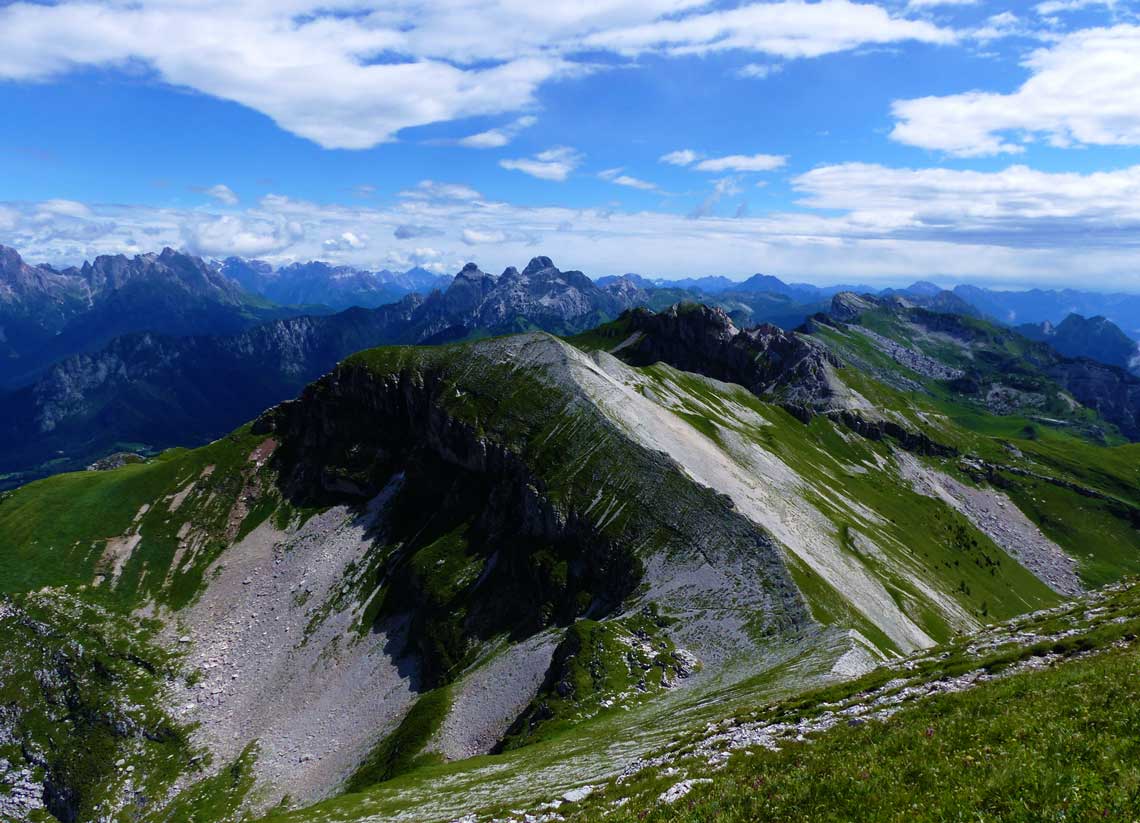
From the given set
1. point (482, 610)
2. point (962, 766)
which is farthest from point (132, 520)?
point (962, 766)

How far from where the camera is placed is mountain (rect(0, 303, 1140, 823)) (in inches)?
1628

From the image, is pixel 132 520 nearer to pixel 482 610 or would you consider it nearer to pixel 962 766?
pixel 482 610

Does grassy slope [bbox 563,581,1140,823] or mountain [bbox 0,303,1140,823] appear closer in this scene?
grassy slope [bbox 563,581,1140,823]

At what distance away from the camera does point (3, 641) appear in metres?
109

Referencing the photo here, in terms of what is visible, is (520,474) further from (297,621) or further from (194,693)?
(194,693)

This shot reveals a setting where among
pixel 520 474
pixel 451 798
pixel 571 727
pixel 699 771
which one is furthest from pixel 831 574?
pixel 699 771

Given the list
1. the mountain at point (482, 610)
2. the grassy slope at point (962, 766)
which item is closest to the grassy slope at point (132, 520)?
the mountain at point (482, 610)

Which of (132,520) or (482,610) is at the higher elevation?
(132,520)

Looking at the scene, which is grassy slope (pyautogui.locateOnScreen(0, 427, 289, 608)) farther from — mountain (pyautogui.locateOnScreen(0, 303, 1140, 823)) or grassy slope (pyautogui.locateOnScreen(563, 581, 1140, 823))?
grassy slope (pyautogui.locateOnScreen(563, 581, 1140, 823))

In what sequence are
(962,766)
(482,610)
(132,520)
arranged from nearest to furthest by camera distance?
(962,766), (482,610), (132,520)

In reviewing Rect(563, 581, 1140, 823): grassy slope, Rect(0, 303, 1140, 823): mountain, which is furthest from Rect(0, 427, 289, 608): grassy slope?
Rect(563, 581, 1140, 823): grassy slope

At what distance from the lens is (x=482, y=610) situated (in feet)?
329

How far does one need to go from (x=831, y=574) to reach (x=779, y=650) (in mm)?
28030

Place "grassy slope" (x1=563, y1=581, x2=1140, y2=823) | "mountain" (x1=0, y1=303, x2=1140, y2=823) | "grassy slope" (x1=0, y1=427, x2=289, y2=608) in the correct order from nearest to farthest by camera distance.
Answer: "grassy slope" (x1=563, y1=581, x2=1140, y2=823) < "mountain" (x1=0, y1=303, x2=1140, y2=823) < "grassy slope" (x1=0, y1=427, x2=289, y2=608)
